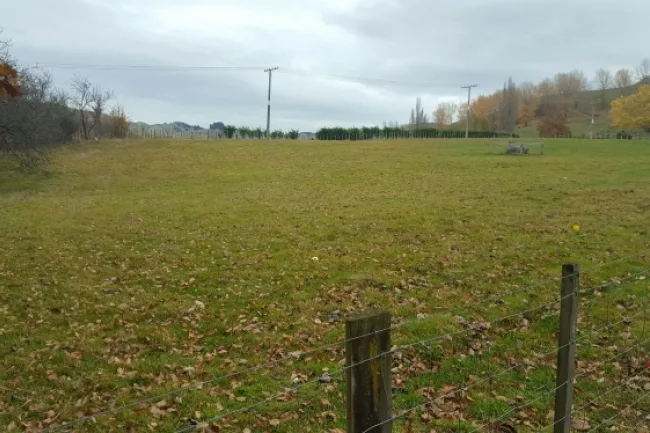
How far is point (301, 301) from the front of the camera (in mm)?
8141

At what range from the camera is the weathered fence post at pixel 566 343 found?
338cm

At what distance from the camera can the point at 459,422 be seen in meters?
4.68

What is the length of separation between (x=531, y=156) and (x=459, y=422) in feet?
111

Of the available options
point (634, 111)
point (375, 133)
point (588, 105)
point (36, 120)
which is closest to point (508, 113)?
point (634, 111)

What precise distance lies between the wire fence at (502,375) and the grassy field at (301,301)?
0.09 feet

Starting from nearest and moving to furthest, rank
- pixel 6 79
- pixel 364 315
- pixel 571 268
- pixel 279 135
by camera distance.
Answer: pixel 364 315, pixel 571 268, pixel 6 79, pixel 279 135

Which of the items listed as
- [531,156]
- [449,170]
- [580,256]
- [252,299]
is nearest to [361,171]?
[449,170]

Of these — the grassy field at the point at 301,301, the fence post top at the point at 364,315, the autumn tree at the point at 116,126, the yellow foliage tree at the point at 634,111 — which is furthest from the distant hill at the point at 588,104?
the fence post top at the point at 364,315

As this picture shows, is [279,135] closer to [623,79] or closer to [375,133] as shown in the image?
[375,133]

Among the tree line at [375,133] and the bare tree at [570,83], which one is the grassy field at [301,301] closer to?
the tree line at [375,133]

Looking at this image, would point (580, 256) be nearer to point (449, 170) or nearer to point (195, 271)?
point (195, 271)

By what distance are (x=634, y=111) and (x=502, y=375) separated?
10148 centimetres

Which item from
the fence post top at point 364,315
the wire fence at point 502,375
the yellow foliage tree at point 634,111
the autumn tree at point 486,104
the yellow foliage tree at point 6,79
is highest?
the autumn tree at point 486,104

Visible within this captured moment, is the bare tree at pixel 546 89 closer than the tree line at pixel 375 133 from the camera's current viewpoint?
No
